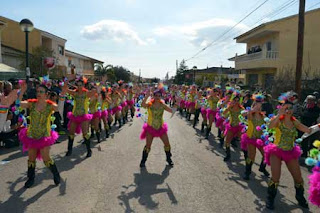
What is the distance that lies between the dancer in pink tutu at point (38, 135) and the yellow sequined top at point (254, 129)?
4.23 metres

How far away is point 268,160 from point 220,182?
4.13ft

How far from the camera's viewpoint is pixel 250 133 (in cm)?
680

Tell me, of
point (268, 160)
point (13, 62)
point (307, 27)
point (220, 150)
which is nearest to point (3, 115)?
point (220, 150)

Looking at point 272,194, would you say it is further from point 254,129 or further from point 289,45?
point 289,45

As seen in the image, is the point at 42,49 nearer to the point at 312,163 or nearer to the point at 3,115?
the point at 3,115

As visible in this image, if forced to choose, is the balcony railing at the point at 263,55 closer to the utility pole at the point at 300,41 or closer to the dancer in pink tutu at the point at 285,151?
the utility pole at the point at 300,41

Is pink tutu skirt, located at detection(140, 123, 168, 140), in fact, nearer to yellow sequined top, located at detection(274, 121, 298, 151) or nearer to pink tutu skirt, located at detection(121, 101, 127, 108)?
yellow sequined top, located at detection(274, 121, 298, 151)

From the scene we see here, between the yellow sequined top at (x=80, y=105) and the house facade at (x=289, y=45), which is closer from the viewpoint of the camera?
the yellow sequined top at (x=80, y=105)

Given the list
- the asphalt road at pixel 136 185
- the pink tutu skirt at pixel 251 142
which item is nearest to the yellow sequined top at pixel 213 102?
the asphalt road at pixel 136 185

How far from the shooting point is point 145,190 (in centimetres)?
576

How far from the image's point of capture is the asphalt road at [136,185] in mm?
4973

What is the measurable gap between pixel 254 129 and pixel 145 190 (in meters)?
2.84

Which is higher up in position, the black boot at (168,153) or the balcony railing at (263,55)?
the balcony railing at (263,55)

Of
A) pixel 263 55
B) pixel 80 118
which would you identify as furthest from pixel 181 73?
pixel 80 118
